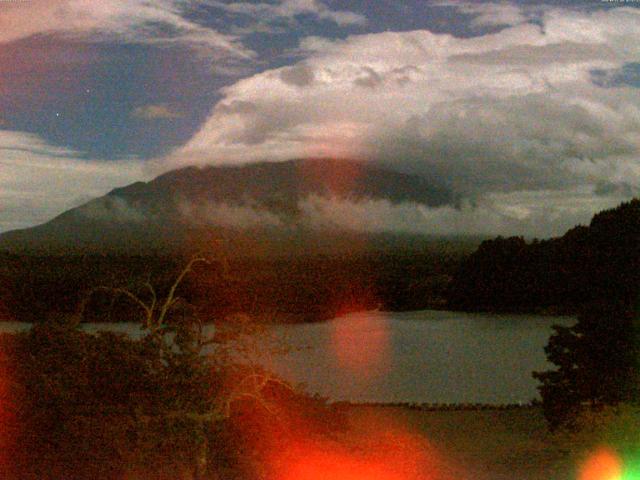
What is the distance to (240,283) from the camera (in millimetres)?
10305

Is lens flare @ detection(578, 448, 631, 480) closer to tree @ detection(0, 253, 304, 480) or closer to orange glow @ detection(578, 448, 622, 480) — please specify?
orange glow @ detection(578, 448, 622, 480)

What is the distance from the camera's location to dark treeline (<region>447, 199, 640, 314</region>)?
31.8 ft

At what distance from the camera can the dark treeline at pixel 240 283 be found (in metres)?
8.91

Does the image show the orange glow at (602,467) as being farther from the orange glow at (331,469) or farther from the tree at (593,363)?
the orange glow at (331,469)

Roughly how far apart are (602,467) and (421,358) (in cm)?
550

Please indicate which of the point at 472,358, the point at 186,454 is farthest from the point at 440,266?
the point at 186,454

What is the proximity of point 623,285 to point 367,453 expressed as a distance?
390 cm

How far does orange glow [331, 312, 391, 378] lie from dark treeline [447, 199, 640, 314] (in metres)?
2.19

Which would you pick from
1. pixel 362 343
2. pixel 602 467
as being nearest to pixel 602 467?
pixel 602 467

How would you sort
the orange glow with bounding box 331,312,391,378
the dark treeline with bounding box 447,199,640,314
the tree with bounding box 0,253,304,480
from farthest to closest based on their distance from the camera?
the orange glow with bounding box 331,312,391,378 → the dark treeline with bounding box 447,199,640,314 → the tree with bounding box 0,253,304,480

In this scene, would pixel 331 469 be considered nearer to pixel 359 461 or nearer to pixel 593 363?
pixel 359 461

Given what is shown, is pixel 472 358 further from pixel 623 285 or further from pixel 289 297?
pixel 623 285

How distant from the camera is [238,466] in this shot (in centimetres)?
788

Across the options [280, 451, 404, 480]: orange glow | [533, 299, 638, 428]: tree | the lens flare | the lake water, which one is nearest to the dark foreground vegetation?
[533, 299, 638, 428]: tree
